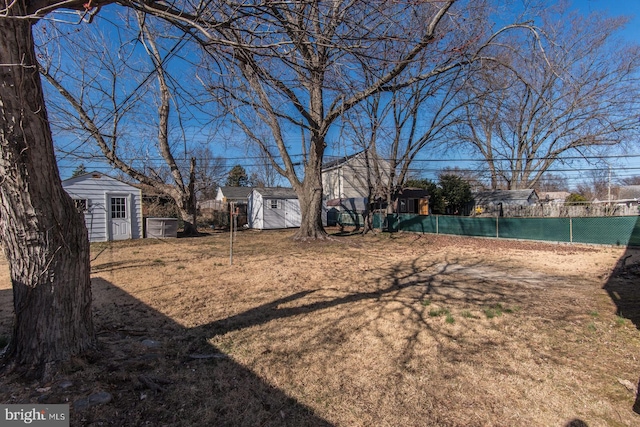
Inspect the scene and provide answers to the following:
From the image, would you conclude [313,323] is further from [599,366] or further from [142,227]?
[142,227]

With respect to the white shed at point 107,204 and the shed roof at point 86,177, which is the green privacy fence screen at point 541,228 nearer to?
the white shed at point 107,204

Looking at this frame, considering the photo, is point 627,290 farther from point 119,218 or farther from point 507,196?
point 507,196

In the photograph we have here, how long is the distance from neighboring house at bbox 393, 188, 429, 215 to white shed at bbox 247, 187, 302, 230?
9.71 metres

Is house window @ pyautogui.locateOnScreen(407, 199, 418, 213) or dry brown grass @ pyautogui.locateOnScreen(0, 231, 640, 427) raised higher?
house window @ pyautogui.locateOnScreen(407, 199, 418, 213)

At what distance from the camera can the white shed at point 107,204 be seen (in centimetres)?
1373

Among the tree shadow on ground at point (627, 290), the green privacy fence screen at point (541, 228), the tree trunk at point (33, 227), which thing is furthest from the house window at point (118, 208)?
the tree shadow on ground at point (627, 290)

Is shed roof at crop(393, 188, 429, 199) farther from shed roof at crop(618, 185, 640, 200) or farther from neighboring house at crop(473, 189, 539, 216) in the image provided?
shed roof at crop(618, 185, 640, 200)

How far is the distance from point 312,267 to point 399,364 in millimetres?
5025

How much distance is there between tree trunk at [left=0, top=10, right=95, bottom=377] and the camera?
235 centimetres

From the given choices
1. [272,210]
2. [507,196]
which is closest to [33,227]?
[272,210]

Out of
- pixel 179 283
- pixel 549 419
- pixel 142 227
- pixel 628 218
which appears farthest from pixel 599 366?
pixel 142 227

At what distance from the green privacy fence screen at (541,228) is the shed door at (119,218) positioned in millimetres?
14244

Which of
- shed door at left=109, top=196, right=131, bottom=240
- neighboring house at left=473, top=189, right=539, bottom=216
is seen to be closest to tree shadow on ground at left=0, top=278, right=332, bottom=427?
shed door at left=109, top=196, right=131, bottom=240

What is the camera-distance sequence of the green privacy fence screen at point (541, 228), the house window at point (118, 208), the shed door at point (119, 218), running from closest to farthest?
the green privacy fence screen at point (541, 228) → the shed door at point (119, 218) → the house window at point (118, 208)
